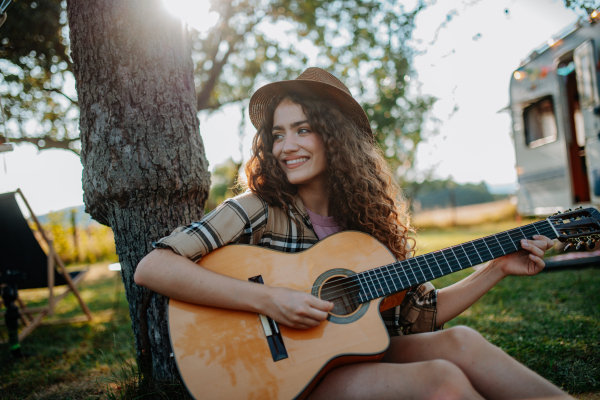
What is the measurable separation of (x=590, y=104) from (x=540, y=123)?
1.79m

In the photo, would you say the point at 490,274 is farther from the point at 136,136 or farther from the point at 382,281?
the point at 136,136

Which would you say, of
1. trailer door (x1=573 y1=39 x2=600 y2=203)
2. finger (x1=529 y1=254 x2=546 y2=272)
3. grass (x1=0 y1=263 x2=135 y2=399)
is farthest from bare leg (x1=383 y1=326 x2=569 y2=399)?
trailer door (x1=573 y1=39 x2=600 y2=203)

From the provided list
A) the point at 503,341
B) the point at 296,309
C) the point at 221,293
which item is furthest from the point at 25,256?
the point at 503,341

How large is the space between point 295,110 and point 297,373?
1.39 meters

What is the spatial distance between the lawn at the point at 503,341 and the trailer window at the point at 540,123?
9.46 ft

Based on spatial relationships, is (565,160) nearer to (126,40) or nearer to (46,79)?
(126,40)

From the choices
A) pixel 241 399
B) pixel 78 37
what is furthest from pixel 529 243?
pixel 78 37

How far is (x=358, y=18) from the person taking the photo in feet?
22.6

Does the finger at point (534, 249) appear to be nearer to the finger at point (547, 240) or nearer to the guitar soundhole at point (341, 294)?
the finger at point (547, 240)

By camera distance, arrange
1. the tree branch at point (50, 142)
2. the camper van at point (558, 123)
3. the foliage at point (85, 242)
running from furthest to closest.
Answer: the foliage at point (85, 242) → the tree branch at point (50, 142) → the camper van at point (558, 123)

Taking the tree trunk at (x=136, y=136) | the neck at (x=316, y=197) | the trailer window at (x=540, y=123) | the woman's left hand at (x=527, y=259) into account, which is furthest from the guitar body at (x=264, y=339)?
the trailer window at (x=540, y=123)

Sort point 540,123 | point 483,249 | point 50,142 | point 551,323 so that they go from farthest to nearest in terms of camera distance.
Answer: point 50,142 → point 540,123 → point 551,323 → point 483,249

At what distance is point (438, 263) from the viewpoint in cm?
178

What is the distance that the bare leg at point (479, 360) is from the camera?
1466mm
